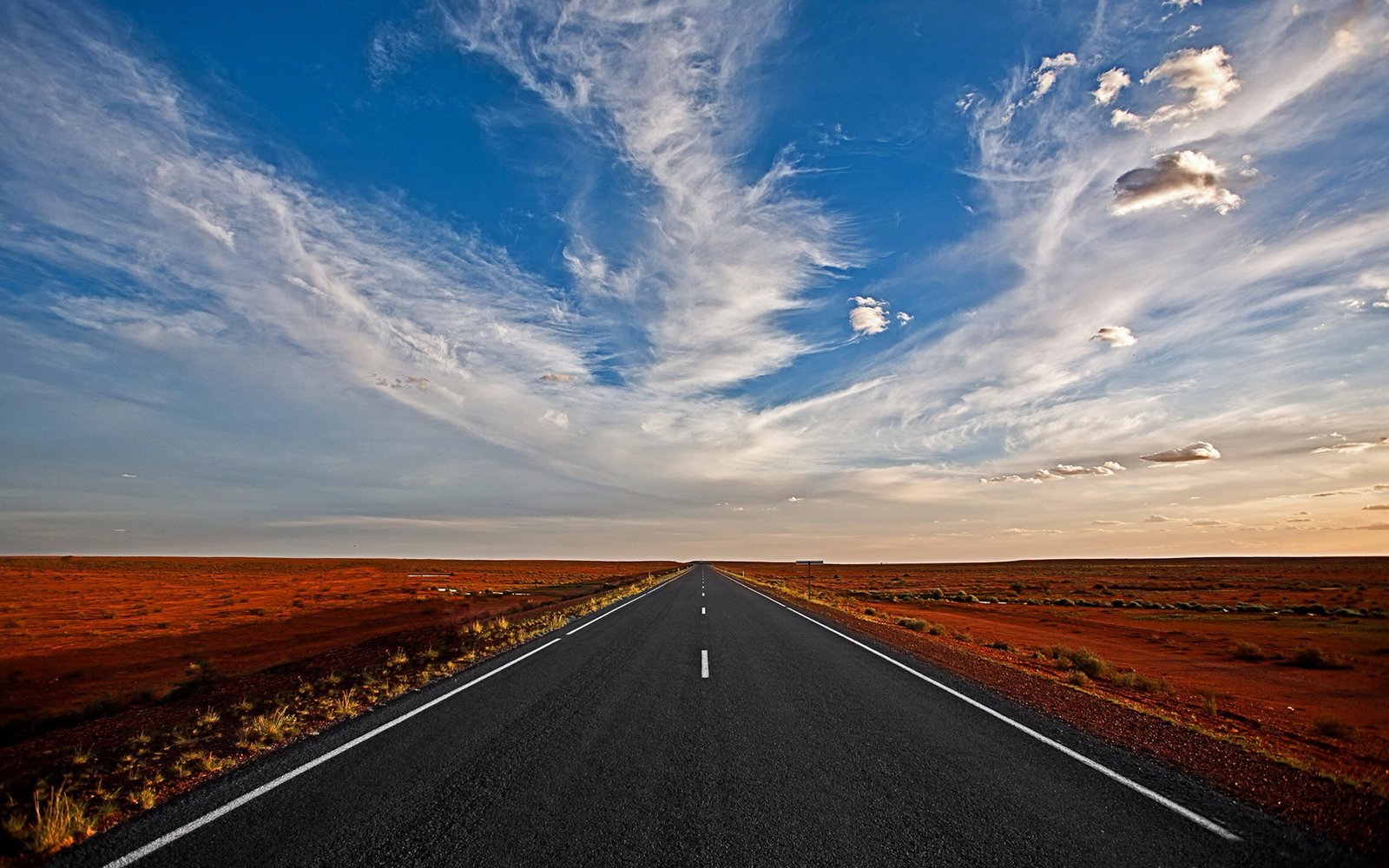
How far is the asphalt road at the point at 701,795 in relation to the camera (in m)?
3.84

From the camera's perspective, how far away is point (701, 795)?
472 cm

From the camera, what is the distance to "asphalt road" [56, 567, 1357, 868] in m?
3.84

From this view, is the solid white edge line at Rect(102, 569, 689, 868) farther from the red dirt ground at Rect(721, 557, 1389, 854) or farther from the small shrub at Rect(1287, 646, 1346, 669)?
the small shrub at Rect(1287, 646, 1346, 669)

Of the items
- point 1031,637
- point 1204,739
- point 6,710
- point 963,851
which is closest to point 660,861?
point 963,851

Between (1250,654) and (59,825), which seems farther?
(1250,654)

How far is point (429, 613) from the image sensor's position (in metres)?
27.2

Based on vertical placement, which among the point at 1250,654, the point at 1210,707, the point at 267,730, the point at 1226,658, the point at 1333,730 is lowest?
the point at 1226,658

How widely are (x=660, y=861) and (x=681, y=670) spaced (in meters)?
6.76

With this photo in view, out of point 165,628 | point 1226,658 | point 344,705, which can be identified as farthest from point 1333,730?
point 165,628

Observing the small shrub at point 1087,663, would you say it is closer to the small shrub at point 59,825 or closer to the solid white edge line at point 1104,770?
the solid white edge line at point 1104,770

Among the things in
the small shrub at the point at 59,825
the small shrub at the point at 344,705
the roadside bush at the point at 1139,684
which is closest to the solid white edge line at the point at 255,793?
the small shrub at the point at 59,825

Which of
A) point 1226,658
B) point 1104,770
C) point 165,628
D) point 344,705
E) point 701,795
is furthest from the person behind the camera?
point 165,628

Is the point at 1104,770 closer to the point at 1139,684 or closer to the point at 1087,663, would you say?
the point at 1139,684

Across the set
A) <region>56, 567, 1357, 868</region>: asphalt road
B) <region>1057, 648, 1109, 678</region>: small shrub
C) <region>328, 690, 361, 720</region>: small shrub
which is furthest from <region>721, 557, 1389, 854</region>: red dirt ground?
<region>328, 690, 361, 720</region>: small shrub
